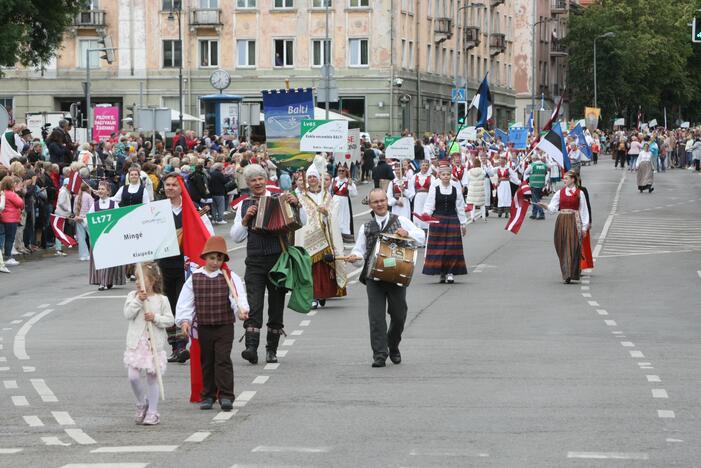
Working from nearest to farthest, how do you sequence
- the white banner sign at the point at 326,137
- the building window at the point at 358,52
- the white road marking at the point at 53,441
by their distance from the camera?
the white road marking at the point at 53,441
the white banner sign at the point at 326,137
the building window at the point at 358,52

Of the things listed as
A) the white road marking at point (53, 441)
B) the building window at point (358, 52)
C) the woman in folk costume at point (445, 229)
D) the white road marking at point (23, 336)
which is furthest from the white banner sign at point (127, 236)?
the building window at point (358, 52)

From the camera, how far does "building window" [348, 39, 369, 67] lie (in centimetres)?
8206

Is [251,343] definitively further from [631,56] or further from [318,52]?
[631,56]

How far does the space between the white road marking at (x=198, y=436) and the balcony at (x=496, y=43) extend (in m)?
95.0

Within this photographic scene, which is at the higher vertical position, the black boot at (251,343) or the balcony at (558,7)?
the balcony at (558,7)

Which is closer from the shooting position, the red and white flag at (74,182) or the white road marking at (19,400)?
the white road marking at (19,400)

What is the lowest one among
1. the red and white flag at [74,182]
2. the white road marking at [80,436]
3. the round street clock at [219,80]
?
the white road marking at [80,436]

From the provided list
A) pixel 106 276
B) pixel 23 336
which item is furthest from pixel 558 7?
pixel 23 336

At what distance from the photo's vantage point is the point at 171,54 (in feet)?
271

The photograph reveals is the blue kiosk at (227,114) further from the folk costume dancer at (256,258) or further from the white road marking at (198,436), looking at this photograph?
the white road marking at (198,436)

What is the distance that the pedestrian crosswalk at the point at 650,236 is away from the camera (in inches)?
1271

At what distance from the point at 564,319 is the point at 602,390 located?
20.5 ft

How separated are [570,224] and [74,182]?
35.0 ft

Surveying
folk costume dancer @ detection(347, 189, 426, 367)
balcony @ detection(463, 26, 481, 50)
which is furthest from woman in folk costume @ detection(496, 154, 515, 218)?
balcony @ detection(463, 26, 481, 50)
